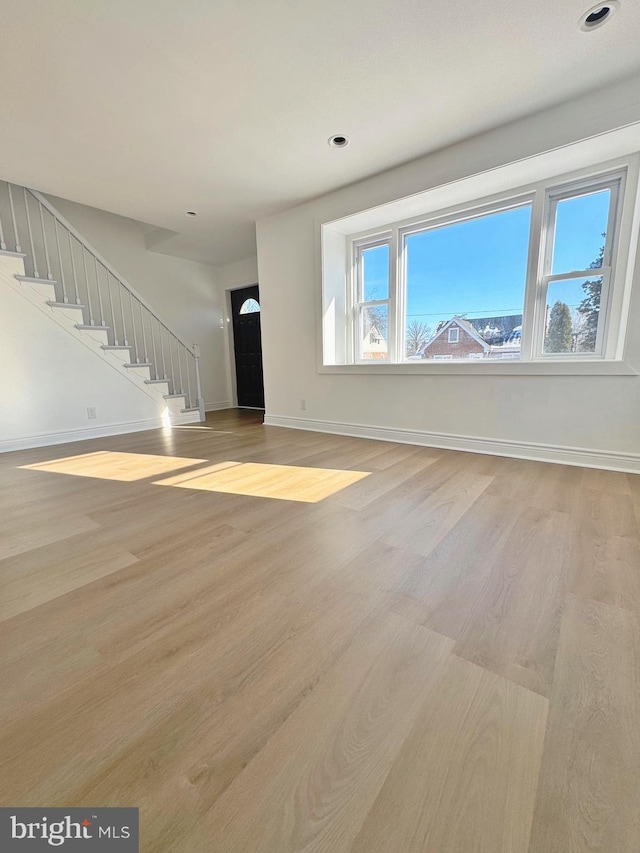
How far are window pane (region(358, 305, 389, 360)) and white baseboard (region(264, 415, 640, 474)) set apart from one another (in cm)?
88

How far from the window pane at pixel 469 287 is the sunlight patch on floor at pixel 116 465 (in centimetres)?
258

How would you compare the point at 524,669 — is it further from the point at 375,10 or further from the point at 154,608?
the point at 375,10

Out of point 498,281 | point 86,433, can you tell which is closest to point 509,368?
point 498,281

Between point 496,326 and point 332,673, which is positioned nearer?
point 332,673

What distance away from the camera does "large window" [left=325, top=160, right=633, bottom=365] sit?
2697 millimetres

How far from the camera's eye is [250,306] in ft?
20.5

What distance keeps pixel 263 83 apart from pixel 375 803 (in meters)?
3.28

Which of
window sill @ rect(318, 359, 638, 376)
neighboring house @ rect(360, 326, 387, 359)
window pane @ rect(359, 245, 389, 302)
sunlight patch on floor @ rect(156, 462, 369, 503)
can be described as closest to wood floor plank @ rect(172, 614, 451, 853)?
sunlight patch on floor @ rect(156, 462, 369, 503)

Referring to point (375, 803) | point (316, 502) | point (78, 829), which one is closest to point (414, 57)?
point (316, 502)

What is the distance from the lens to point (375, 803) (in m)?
0.65

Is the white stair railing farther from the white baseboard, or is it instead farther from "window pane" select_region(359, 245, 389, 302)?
"window pane" select_region(359, 245, 389, 302)

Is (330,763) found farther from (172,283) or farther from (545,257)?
(172,283)

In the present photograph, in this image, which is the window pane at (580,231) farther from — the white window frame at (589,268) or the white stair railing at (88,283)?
the white stair railing at (88,283)

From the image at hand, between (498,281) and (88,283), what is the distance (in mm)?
5105
